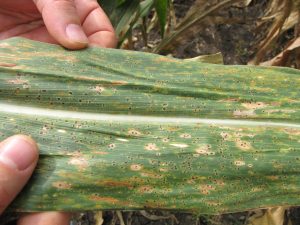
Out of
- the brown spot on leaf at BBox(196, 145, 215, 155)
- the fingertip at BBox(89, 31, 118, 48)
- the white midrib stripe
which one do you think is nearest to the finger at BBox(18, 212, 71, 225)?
the white midrib stripe

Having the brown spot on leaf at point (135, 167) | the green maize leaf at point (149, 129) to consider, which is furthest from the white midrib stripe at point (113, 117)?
the brown spot on leaf at point (135, 167)

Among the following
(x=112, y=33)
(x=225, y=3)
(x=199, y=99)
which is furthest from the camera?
(x=225, y=3)

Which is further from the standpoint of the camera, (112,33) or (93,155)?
(112,33)

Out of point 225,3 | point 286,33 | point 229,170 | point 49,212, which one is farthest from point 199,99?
point 286,33

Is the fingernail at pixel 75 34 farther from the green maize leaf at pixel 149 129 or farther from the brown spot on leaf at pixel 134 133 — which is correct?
the brown spot on leaf at pixel 134 133

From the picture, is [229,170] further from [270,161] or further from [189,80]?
[189,80]

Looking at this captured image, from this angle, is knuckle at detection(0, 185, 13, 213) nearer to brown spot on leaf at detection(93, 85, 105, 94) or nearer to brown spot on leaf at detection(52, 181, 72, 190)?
brown spot on leaf at detection(52, 181, 72, 190)

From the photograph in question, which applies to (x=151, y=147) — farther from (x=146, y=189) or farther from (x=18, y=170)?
(x=18, y=170)
